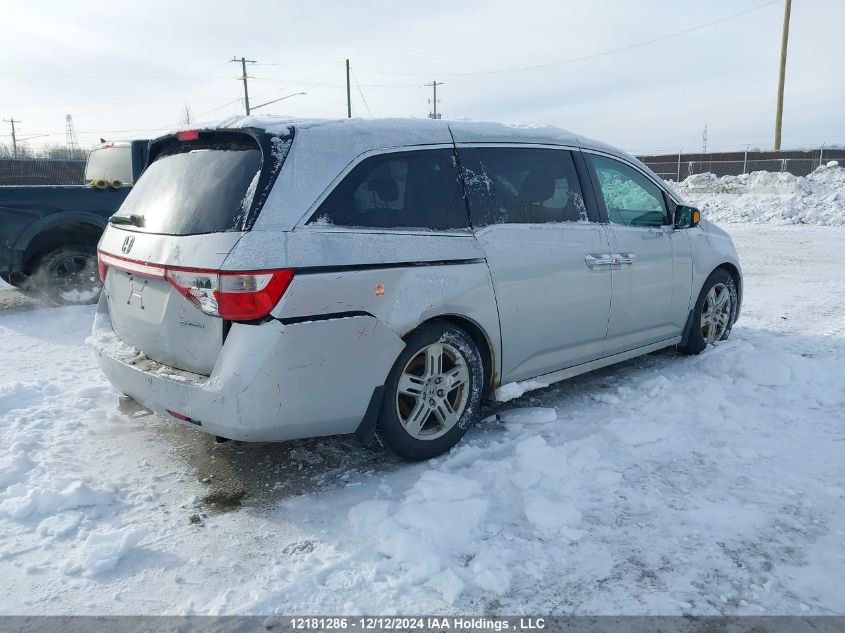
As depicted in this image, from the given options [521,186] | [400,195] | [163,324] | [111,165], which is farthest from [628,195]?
[111,165]

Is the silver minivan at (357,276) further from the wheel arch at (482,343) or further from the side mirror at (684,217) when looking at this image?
the side mirror at (684,217)

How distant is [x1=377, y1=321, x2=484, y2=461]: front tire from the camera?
3.41 meters

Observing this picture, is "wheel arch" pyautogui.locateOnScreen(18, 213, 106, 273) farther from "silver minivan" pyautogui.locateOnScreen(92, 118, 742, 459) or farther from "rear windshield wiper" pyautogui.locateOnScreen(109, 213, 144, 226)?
"rear windshield wiper" pyautogui.locateOnScreen(109, 213, 144, 226)

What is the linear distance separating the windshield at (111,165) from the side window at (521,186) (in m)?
5.89

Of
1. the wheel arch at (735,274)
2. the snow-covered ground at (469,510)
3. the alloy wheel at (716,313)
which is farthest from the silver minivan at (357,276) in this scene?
the wheel arch at (735,274)

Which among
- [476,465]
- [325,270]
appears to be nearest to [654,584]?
[476,465]

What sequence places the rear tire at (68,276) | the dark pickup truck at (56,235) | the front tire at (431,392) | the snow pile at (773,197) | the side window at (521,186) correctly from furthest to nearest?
the snow pile at (773,197)
the rear tire at (68,276)
the dark pickup truck at (56,235)
the side window at (521,186)
the front tire at (431,392)

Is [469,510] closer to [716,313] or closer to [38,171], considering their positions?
[716,313]

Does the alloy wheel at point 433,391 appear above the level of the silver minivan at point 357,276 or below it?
below

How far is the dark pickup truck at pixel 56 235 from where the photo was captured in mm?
7125

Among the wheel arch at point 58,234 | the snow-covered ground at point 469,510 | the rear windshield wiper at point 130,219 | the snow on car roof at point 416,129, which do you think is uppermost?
the snow on car roof at point 416,129

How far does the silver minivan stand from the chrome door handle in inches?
Result: 0.5

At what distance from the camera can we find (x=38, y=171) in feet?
92.0

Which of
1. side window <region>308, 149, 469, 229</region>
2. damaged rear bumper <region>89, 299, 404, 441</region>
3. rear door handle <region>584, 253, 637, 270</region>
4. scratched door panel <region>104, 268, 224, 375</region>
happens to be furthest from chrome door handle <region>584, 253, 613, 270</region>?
scratched door panel <region>104, 268, 224, 375</region>
